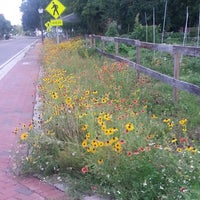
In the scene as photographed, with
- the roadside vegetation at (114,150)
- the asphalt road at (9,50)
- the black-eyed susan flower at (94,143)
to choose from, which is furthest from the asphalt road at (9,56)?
the black-eyed susan flower at (94,143)

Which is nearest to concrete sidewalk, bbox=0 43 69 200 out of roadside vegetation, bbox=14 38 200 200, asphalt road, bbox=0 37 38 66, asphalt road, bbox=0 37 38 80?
roadside vegetation, bbox=14 38 200 200

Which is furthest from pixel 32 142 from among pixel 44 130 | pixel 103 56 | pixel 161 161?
pixel 103 56

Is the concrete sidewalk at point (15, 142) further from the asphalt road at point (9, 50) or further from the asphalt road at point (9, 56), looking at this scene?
the asphalt road at point (9, 50)

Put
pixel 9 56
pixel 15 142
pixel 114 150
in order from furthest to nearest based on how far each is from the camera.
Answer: pixel 9 56 → pixel 15 142 → pixel 114 150

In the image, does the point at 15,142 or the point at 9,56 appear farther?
the point at 9,56

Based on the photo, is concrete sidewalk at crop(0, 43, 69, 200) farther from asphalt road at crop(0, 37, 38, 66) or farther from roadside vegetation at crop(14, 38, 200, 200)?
asphalt road at crop(0, 37, 38, 66)

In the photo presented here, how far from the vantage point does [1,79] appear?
1586 centimetres

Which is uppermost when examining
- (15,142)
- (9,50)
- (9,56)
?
(15,142)

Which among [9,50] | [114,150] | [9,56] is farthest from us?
[9,50]

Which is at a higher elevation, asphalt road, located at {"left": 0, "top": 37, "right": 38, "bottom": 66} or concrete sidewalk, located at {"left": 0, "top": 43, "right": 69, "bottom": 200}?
concrete sidewalk, located at {"left": 0, "top": 43, "right": 69, "bottom": 200}

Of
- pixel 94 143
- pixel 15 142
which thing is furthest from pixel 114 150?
pixel 15 142

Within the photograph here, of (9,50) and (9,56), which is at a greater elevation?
(9,56)

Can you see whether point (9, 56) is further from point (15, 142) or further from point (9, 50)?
point (15, 142)

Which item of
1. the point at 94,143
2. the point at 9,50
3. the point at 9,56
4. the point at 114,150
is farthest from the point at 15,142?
the point at 9,50
